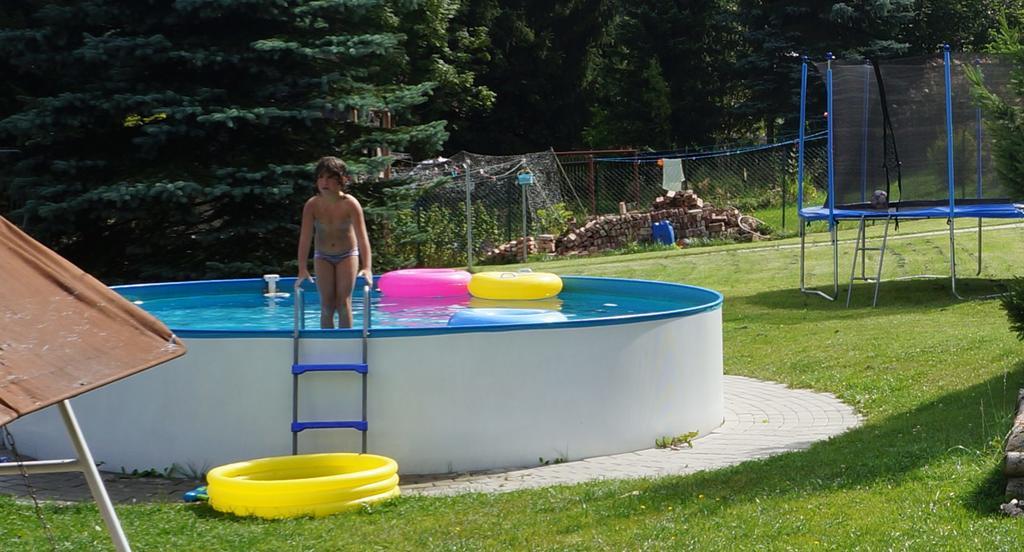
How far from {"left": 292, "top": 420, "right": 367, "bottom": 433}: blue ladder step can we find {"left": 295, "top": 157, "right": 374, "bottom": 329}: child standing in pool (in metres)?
1.61

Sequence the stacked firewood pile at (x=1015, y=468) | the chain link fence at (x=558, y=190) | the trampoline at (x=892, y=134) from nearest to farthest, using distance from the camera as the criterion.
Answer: the stacked firewood pile at (x=1015, y=468)
the trampoline at (x=892, y=134)
the chain link fence at (x=558, y=190)

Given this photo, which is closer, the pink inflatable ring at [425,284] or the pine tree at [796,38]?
the pink inflatable ring at [425,284]

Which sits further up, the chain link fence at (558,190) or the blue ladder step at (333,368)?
the chain link fence at (558,190)

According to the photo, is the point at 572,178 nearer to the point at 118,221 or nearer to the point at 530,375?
the point at 118,221

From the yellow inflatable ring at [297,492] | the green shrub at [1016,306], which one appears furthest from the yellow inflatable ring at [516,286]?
the yellow inflatable ring at [297,492]

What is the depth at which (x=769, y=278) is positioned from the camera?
59.5 feet

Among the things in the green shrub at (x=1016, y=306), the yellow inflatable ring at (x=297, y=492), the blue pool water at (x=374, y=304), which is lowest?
the yellow inflatable ring at (x=297, y=492)

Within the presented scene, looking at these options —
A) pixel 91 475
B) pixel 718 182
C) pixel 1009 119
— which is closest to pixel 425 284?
pixel 1009 119

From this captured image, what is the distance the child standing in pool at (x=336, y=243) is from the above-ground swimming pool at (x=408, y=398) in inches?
54.3

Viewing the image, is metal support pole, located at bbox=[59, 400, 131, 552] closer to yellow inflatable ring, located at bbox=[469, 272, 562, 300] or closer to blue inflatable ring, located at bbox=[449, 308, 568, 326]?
blue inflatable ring, located at bbox=[449, 308, 568, 326]

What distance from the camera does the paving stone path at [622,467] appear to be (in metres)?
7.68

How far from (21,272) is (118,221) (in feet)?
46.7

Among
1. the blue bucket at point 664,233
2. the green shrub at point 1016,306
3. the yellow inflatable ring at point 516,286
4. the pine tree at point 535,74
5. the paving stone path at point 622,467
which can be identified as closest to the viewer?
the paving stone path at point 622,467

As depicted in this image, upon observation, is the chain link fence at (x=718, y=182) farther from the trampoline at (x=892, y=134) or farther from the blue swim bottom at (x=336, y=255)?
the blue swim bottom at (x=336, y=255)
